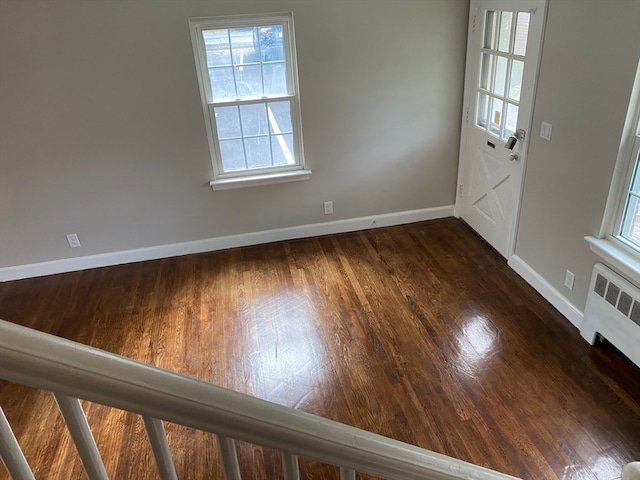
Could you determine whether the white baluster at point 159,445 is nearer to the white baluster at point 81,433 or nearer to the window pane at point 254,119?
the white baluster at point 81,433

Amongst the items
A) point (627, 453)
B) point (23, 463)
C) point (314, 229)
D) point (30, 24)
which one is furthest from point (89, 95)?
point (627, 453)

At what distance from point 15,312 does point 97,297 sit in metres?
0.58

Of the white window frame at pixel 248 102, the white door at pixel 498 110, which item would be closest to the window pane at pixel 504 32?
the white door at pixel 498 110

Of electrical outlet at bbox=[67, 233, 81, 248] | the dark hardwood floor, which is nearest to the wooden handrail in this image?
the dark hardwood floor

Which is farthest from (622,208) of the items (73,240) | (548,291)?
(73,240)

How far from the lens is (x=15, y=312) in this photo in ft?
11.5

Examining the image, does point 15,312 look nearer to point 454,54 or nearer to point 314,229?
point 314,229

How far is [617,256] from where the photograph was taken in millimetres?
2547

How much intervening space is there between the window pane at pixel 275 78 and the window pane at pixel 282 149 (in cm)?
37

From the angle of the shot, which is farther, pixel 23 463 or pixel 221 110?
pixel 221 110

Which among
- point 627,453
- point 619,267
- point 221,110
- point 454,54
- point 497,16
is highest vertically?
point 497,16

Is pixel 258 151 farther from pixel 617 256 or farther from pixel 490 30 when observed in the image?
pixel 617 256

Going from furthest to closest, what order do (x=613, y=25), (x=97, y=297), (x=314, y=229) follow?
(x=314, y=229)
(x=97, y=297)
(x=613, y=25)

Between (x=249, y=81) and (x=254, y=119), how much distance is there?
11.7 inches
